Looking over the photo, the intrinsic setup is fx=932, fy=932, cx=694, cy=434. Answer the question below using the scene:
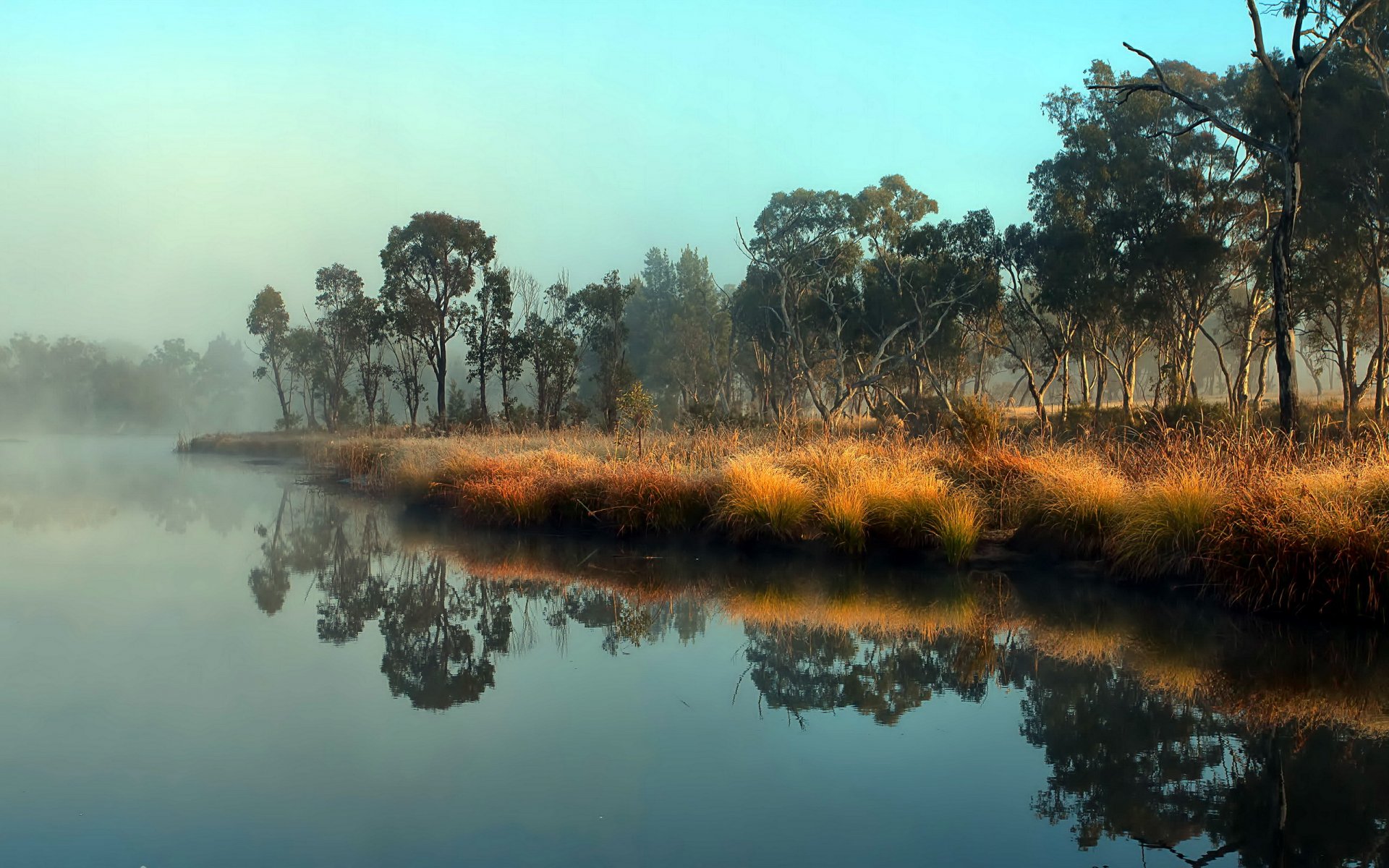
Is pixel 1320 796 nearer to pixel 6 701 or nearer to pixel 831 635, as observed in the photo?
pixel 831 635

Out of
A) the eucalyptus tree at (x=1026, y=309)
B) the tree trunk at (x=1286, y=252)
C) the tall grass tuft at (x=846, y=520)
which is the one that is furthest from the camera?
the eucalyptus tree at (x=1026, y=309)

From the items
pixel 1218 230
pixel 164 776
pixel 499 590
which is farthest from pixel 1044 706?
pixel 1218 230

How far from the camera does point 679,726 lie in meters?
5.52

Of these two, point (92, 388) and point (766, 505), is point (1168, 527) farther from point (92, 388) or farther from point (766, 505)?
point (92, 388)

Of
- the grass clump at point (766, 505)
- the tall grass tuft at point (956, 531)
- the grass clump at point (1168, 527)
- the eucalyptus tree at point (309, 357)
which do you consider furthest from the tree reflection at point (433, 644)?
the eucalyptus tree at point (309, 357)

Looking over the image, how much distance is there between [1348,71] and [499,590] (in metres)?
23.2

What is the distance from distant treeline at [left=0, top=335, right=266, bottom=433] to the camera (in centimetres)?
9406

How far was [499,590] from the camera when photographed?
391 inches

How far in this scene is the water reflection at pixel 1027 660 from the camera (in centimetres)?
426

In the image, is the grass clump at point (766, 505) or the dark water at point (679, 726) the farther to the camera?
the grass clump at point (766, 505)

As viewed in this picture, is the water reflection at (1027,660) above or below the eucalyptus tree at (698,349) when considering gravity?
below

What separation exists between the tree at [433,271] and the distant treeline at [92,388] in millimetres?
71975

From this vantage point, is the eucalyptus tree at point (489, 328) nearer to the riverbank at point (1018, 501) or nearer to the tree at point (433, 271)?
the tree at point (433, 271)

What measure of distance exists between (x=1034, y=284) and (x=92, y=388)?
316 ft
